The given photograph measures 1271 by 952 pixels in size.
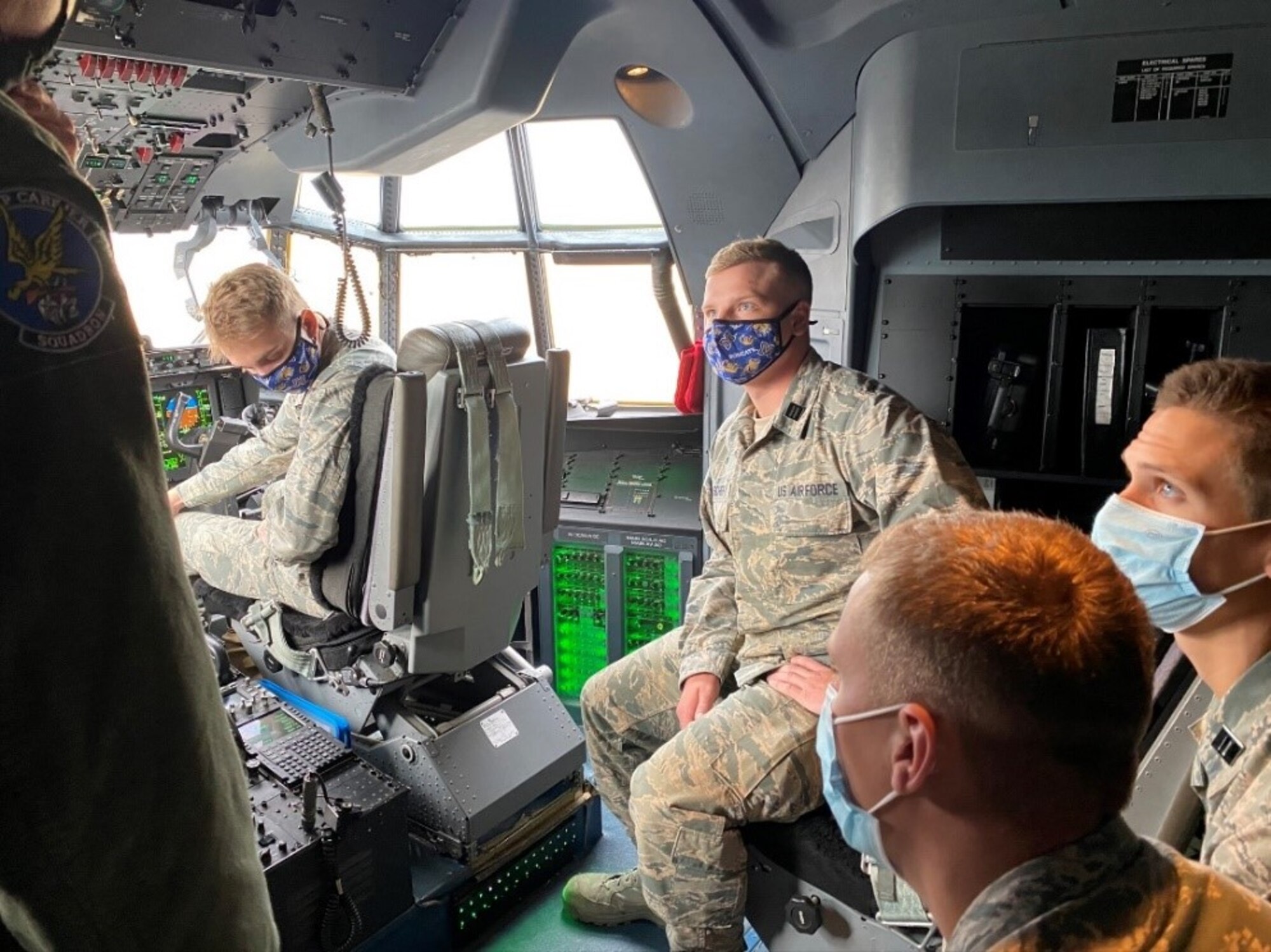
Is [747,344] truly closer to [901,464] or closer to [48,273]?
[901,464]

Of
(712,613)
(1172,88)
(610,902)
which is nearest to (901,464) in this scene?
(712,613)

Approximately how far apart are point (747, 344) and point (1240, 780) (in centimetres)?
152

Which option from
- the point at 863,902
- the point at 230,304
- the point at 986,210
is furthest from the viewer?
the point at 986,210

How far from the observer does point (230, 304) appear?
263 centimetres

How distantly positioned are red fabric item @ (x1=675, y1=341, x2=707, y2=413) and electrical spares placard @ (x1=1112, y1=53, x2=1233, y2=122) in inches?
83.0

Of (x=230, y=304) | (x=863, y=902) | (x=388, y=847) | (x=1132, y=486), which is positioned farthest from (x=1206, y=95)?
(x=388, y=847)

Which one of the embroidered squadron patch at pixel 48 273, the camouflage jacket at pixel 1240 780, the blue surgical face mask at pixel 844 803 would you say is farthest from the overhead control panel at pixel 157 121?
the camouflage jacket at pixel 1240 780

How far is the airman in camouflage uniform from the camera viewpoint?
78.7 inches

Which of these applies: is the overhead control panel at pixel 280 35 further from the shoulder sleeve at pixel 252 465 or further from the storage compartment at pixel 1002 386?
the storage compartment at pixel 1002 386

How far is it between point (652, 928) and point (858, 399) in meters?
1.65

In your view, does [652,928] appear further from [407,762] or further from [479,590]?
[479,590]

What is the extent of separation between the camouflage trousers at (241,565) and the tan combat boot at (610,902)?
1.15 metres

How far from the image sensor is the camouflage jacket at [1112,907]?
2.62ft

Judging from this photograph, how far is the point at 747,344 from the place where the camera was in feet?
8.03
